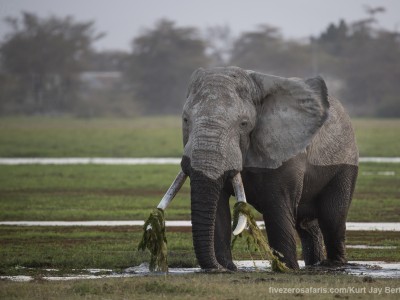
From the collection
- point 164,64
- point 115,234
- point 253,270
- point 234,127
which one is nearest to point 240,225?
point 234,127

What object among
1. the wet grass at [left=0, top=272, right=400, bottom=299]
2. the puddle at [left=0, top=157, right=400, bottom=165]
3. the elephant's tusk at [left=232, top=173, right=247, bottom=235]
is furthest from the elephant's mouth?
the puddle at [left=0, top=157, right=400, bottom=165]

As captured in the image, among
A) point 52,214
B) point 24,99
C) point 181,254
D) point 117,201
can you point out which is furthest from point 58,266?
point 24,99

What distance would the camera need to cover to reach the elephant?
11086 millimetres

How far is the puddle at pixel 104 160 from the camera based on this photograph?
32406mm

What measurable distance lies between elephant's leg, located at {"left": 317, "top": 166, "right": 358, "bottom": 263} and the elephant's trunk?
7.52ft

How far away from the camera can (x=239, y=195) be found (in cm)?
1121

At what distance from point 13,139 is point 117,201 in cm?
2490

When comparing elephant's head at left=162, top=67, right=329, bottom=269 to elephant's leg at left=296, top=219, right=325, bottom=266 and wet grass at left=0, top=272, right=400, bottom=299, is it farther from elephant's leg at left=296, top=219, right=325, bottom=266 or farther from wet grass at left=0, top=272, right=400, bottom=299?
elephant's leg at left=296, top=219, right=325, bottom=266

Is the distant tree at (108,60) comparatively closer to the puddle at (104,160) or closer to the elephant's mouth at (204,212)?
the puddle at (104,160)

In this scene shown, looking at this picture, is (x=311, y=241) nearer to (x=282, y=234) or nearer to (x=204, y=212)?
(x=282, y=234)

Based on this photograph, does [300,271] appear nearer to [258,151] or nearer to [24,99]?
[258,151]

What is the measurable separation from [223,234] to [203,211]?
77cm

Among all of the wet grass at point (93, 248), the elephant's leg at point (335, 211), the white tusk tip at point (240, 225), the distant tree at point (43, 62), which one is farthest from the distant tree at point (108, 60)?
the white tusk tip at point (240, 225)

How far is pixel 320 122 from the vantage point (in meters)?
12.3
